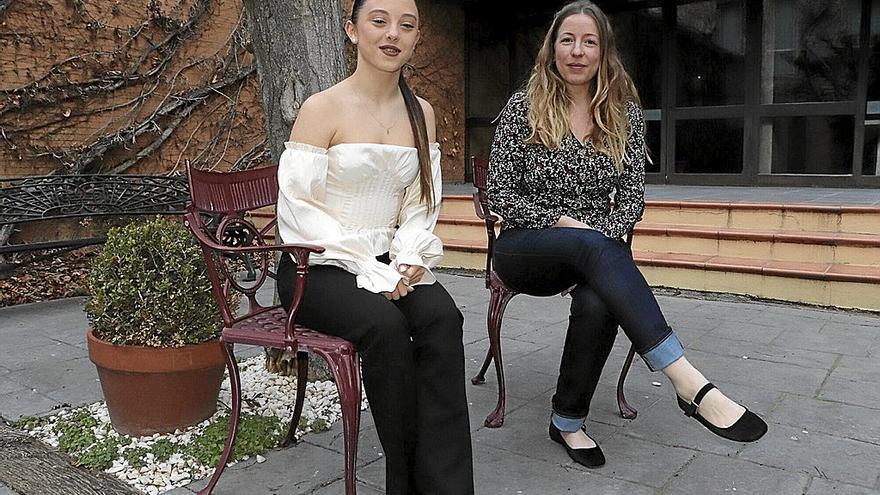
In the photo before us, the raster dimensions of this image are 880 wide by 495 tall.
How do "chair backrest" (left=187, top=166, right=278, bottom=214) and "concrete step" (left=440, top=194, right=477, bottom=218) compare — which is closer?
"chair backrest" (left=187, top=166, right=278, bottom=214)

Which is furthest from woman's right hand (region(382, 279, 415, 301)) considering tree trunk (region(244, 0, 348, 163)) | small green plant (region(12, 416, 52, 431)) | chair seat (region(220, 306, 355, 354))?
small green plant (region(12, 416, 52, 431))

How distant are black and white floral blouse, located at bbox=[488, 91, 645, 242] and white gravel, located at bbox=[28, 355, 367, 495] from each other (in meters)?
0.95

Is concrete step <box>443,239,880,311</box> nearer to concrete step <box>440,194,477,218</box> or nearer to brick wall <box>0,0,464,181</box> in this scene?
concrete step <box>440,194,477,218</box>

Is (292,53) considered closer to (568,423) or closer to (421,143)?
(421,143)

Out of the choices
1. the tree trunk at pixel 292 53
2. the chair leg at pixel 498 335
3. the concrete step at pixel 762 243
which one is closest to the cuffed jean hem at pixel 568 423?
the chair leg at pixel 498 335

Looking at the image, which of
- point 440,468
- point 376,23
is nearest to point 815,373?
point 440,468

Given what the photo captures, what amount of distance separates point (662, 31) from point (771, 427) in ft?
19.8

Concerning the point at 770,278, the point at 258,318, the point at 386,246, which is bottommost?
the point at 770,278

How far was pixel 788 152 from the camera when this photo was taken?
22.5 feet

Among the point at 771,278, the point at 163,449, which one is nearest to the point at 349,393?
the point at 163,449

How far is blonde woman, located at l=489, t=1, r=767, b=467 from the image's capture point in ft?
6.66

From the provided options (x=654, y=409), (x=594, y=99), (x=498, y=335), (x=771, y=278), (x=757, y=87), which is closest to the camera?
(x=594, y=99)

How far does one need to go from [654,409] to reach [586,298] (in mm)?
718

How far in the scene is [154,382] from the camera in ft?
7.02
